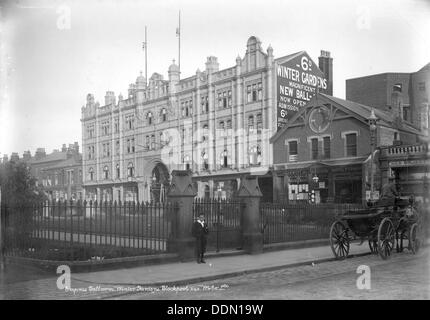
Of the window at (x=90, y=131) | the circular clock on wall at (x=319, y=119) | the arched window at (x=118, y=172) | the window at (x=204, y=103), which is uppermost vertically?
the window at (x=204, y=103)

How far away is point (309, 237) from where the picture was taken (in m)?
18.3

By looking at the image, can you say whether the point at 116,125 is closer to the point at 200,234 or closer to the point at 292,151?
the point at 292,151

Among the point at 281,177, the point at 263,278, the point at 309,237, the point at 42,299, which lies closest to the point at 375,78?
the point at 281,177

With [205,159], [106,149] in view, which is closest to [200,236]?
[205,159]

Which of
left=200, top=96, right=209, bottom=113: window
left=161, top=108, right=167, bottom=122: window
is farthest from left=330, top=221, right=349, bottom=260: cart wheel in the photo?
left=161, top=108, right=167, bottom=122: window

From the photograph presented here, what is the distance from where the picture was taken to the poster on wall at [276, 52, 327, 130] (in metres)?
39.1

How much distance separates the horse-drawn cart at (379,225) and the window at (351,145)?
65.3 feet

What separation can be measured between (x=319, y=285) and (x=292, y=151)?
2888cm

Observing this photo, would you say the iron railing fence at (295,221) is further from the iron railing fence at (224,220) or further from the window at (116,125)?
the window at (116,125)

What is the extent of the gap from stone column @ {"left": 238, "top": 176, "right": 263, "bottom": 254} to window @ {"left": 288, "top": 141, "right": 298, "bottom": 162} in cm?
2244

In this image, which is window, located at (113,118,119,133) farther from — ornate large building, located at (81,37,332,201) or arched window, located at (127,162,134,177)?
arched window, located at (127,162,134,177)

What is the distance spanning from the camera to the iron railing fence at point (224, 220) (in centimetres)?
1488

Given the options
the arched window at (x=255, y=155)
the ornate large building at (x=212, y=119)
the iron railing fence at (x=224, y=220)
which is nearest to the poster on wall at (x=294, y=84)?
the ornate large building at (x=212, y=119)
